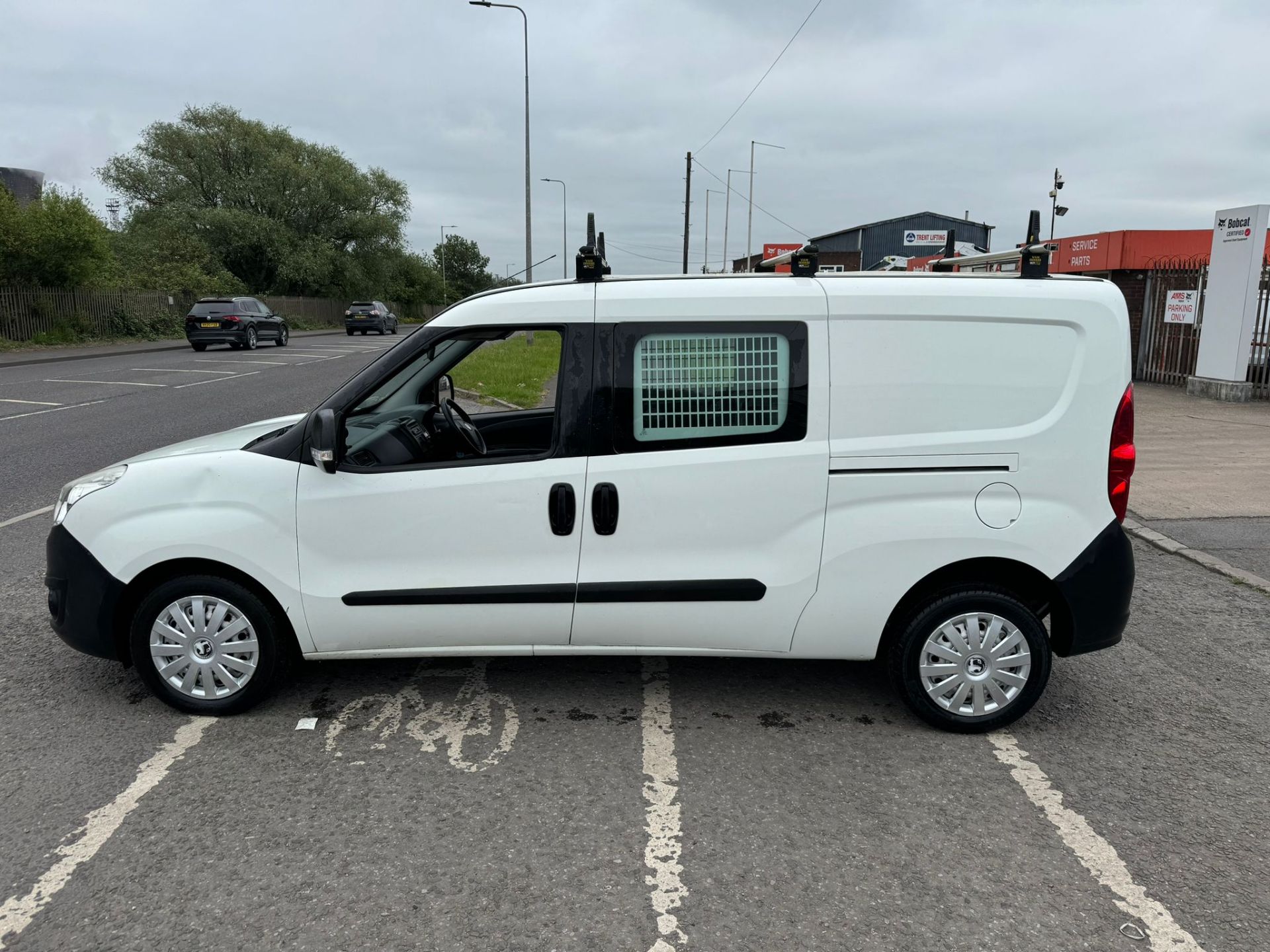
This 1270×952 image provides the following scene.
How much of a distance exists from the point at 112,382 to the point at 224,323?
10845 mm

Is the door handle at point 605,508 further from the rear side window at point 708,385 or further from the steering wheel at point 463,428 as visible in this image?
the steering wheel at point 463,428

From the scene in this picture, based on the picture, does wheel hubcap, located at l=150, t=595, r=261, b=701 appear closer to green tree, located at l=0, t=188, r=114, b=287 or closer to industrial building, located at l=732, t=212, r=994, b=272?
green tree, located at l=0, t=188, r=114, b=287

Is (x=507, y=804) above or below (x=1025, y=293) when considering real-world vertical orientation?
below

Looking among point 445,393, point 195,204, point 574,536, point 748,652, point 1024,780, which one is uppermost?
point 195,204

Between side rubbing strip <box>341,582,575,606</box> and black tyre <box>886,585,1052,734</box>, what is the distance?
53.3 inches

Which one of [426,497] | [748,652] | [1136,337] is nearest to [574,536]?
[426,497]

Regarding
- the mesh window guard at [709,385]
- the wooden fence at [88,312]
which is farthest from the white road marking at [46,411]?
the wooden fence at [88,312]

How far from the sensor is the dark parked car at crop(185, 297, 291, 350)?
28.4 metres

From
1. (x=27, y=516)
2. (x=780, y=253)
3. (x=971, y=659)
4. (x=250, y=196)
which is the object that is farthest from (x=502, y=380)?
(x=250, y=196)

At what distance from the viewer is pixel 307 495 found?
360 centimetres

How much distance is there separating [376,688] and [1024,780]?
103 inches

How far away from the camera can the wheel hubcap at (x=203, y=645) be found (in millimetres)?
3668

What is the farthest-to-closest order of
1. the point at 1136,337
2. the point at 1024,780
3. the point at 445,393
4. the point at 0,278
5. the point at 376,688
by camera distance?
the point at 0,278 → the point at 1136,337 → the point at 445,393 → the point at 376,688 → the point at 1024,780

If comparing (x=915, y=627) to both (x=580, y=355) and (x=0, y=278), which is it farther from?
(x=0, y=278)
